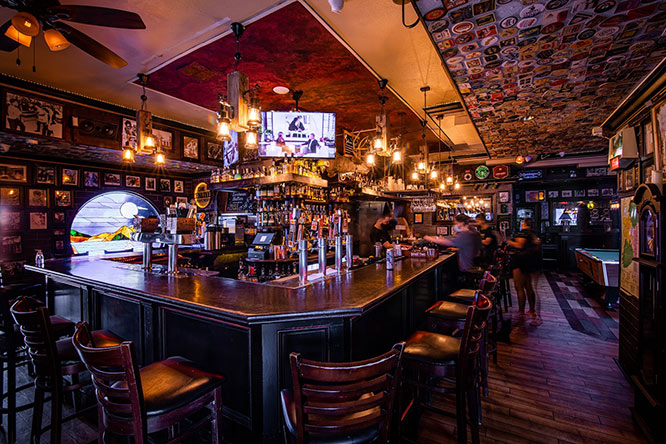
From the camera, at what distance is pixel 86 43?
2758 mm

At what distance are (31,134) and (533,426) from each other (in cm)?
696

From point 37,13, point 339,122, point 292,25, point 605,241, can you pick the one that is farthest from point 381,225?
point 605,241

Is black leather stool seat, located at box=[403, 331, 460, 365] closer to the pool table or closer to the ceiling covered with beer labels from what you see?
the ceiling covered with beer labels

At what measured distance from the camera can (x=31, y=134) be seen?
430cm

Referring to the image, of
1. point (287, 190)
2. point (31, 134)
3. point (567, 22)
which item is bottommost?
point (287, 190)

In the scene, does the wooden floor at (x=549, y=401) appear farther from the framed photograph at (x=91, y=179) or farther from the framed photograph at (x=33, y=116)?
the framed photograph at (x=91, y=179)

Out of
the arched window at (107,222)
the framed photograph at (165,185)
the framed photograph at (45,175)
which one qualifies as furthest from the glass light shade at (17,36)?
the framed photograph at (165,185)

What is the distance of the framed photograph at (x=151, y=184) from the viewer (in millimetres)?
8000

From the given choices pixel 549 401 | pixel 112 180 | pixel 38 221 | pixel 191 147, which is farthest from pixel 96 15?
pixel 112 180

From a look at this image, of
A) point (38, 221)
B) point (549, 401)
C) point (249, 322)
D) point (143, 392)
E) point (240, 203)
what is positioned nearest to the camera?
point (143, 392)

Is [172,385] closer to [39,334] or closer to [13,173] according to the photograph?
[39,334]

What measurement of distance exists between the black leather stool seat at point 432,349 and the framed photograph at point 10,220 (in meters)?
7.72

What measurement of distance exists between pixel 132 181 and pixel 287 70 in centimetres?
593

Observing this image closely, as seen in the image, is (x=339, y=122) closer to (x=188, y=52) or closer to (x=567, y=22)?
(x=188, y=52)
